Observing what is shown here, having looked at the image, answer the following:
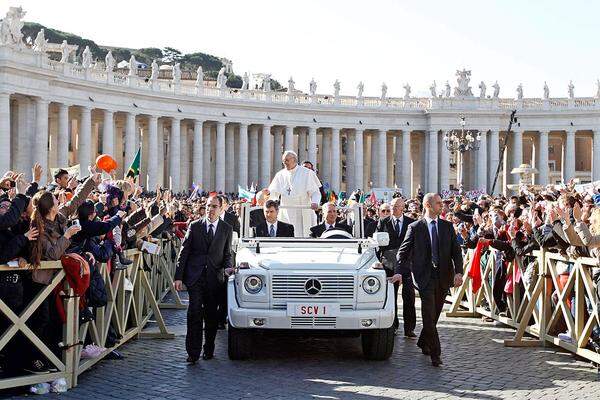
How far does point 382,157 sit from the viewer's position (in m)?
84.1

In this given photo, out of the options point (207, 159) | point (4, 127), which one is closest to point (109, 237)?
point (4, 127)

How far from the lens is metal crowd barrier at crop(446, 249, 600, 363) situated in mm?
13242

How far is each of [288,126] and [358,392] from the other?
229ft

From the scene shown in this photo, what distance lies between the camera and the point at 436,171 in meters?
84.4

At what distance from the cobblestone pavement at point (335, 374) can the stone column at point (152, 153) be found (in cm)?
5491

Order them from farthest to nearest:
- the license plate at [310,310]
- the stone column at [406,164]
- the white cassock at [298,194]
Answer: the stone column at [406,164]
the white cassock at [298,194]
the license plate at [310,310]

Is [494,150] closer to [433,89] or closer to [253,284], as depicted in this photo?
[433,89]

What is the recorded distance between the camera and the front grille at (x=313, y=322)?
12.7 meters

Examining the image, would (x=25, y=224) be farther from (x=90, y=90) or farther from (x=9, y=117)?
(x=90, y=90)

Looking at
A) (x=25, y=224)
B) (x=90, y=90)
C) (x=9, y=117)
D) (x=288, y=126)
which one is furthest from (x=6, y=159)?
(x=25, y=224)

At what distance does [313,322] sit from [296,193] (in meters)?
4.73

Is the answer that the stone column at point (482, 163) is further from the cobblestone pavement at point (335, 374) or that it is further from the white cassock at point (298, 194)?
the cobblestone pavement at point (335, 374)

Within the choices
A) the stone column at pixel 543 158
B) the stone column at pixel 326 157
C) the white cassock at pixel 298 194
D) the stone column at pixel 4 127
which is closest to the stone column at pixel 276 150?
the stone column at pixel 326 157

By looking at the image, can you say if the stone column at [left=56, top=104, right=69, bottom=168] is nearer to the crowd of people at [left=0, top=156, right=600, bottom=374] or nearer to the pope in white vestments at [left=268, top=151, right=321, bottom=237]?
the crowd of people at [left=0, top=156, right=600, bottom=374]
